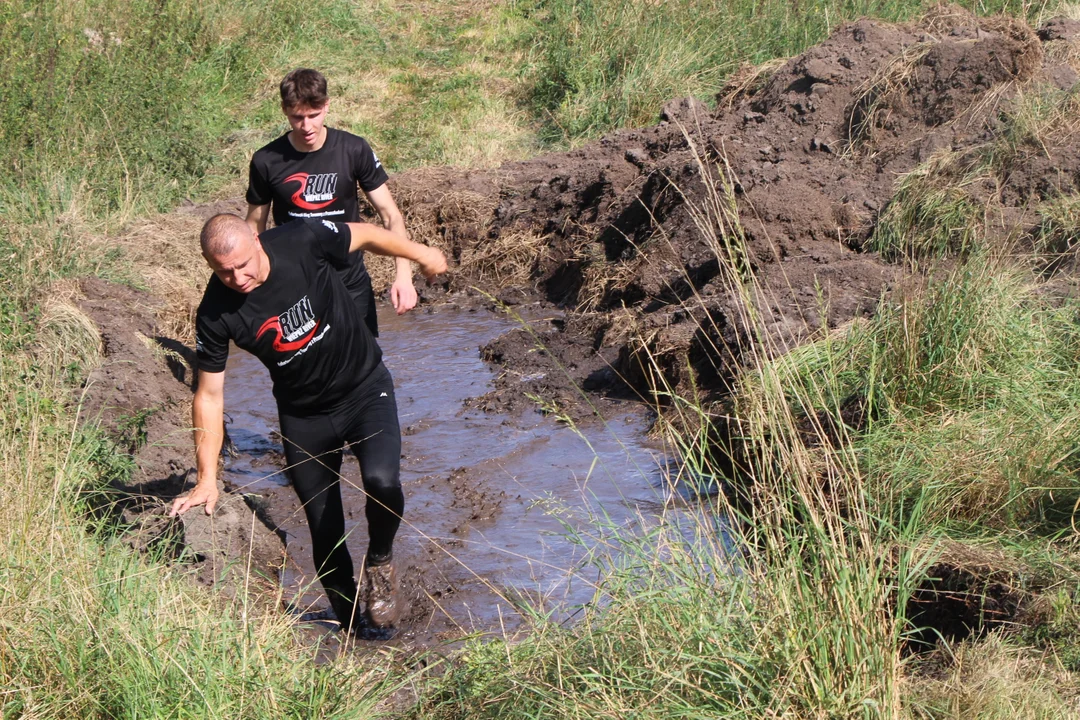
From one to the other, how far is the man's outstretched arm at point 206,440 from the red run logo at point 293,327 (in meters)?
0.27

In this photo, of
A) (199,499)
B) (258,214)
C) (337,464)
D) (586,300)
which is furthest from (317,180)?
(586,300)

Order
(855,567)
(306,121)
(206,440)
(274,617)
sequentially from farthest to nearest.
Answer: (306,121)
(206,440)
(274,617)
(855,567)

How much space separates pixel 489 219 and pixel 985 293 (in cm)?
619

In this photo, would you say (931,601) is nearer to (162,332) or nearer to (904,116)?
(162,332)

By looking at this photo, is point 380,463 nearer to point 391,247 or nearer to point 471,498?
point 391,247

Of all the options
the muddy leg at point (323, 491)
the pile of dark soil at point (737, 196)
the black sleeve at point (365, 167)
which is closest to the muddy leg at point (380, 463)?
the muddy leg at point (323, 491)

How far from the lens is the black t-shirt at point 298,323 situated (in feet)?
14.5

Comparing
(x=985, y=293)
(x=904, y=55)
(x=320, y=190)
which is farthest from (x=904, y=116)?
(x=320, y=190)

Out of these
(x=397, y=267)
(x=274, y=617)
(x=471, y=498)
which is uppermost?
(x=397, y=267)

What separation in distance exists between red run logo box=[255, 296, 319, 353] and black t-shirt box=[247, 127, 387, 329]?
1.24m

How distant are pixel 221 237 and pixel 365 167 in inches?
72.8

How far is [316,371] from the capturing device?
15.3ft

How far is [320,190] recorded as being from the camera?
582 centimetres

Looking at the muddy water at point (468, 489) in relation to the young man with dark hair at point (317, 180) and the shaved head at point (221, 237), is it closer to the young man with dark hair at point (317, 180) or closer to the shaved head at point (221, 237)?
the shaved head at point (221, 237)
